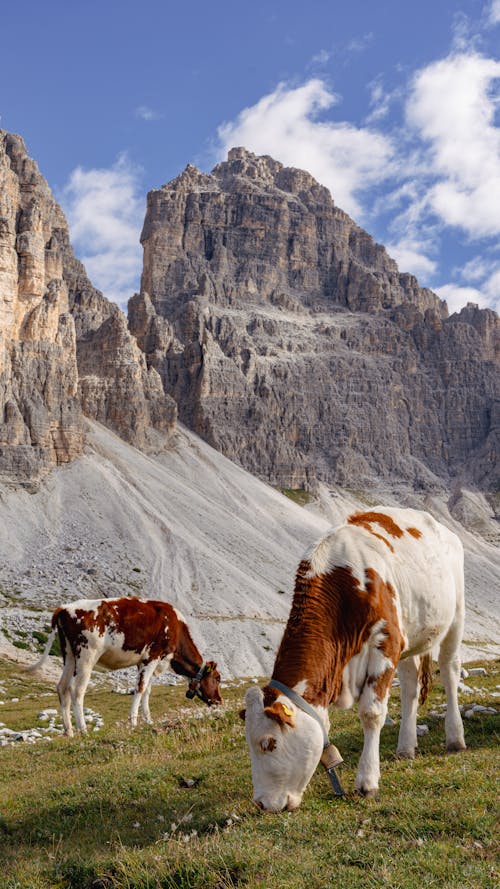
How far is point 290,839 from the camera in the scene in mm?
8469

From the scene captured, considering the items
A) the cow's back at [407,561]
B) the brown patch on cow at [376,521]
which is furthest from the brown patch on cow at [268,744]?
the brown patch on cow at [376,521]

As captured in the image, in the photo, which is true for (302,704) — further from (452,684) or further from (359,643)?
(452,684)

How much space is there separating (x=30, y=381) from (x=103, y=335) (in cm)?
4670

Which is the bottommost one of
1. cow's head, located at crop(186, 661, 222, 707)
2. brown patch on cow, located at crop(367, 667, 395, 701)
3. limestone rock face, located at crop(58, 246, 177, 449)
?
cow's head, located at crop(186, 661, 222, 707)

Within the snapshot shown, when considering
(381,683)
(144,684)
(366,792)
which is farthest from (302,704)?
(144,684)

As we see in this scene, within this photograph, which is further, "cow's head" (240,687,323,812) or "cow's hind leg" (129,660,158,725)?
"cow's hind leg" (129,660,158,725)

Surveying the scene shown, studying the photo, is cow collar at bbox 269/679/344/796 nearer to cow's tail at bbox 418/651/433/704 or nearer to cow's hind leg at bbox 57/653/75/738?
cow's tail at bbox 418/651/433/704

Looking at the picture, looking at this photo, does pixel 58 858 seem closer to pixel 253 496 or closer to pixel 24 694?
pixel 24 694

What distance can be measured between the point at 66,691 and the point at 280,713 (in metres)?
16.3

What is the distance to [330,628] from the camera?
407 inches

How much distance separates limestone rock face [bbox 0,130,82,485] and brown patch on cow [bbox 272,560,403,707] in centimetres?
12162

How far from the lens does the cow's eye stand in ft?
29.1

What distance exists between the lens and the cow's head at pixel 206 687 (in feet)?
89.8

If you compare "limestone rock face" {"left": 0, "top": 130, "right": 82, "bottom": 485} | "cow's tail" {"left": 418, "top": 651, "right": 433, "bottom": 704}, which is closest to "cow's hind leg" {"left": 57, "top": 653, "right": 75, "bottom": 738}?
"cow's tail" {"left": 418, "top": 651, "right": 433, "bottom": 704}
